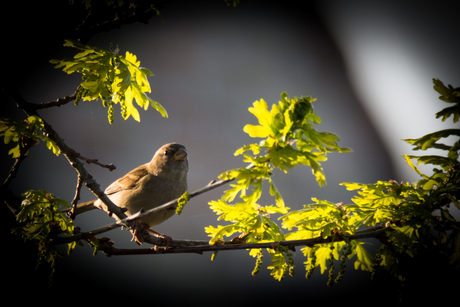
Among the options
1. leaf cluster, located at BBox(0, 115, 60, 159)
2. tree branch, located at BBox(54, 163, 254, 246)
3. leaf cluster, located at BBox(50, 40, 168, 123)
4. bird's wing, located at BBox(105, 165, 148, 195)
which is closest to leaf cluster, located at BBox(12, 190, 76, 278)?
tree branch, located at BBox(54, 163, 254, 246)

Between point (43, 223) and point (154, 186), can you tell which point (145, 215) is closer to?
point (43, 223)

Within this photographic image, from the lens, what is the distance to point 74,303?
5.62 ft

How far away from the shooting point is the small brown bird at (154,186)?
1192 millimetres

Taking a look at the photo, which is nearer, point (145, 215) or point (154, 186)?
point (145, 215)

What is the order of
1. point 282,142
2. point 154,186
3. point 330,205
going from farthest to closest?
point 154,186
point 330,205
point 282,142

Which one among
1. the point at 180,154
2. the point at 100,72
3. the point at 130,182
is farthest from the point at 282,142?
the point at 130,182

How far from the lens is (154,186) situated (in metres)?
1.25

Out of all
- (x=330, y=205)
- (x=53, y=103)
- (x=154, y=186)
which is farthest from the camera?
(x=154, y=186)

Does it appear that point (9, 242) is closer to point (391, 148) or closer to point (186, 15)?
point (186, 15)

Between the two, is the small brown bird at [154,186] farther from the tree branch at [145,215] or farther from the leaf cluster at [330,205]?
the leaf cluster at [330,205]

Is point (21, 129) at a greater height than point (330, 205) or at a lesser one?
greater

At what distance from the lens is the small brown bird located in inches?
46.9

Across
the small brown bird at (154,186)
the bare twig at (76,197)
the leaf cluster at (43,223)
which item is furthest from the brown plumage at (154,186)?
the leaf cluster at (43,223)

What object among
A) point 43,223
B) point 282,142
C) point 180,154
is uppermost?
point 180,154
